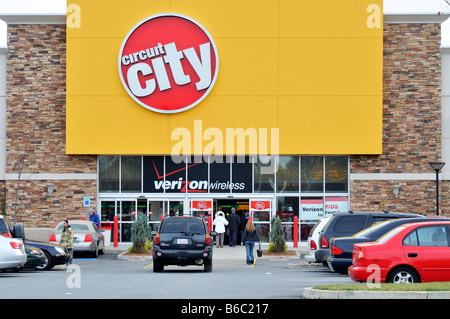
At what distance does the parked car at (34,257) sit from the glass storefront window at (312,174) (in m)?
17.7

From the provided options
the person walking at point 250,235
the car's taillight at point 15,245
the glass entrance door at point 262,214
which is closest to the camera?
the car's taillight at point 15,245

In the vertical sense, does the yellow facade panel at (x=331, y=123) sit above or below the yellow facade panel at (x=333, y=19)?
below

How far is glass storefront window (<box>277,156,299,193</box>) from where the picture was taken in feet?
126

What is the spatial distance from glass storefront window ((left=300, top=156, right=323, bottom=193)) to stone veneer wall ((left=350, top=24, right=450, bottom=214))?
1.49 meters

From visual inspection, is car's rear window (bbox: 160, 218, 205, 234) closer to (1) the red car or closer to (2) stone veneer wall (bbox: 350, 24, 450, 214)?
(1) the red car

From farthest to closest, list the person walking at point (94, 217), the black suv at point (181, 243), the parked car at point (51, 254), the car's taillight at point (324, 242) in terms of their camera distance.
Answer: the person walking at point (94, 217)
the parked car at point (51, 254)
the black suv at point (181, 243)
the car's taillight at point (324, 242)

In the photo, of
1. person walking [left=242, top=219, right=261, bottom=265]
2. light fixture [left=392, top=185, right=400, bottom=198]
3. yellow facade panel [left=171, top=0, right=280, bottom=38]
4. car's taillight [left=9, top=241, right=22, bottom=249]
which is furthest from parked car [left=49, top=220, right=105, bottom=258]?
light fixture [left=392, top=185, right=400, bottom=198]

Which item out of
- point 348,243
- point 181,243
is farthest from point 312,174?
point 348,243

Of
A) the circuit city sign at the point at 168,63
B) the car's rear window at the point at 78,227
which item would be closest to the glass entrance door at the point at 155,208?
the circuit city sign at the point at 168,63

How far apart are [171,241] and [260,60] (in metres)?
16.9

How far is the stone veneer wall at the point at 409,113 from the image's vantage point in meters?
38.2

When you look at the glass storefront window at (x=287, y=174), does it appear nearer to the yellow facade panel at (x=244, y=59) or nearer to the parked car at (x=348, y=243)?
the yellow facade panel at (x=244, y=59)

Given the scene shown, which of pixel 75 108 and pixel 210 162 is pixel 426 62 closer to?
pixel 210 162

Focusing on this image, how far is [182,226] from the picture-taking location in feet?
74.7
